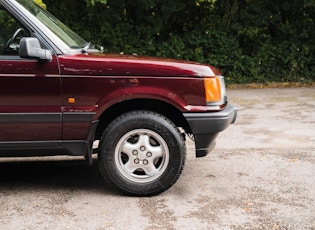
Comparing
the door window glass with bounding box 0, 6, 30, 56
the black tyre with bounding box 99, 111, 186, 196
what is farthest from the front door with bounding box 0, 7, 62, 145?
the black tyre with bounding box 99, 111, 186, 196

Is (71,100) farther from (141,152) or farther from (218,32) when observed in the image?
(218,32)

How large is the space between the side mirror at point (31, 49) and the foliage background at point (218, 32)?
37.2ft

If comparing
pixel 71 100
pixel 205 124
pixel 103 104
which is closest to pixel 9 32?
pixel 71 100

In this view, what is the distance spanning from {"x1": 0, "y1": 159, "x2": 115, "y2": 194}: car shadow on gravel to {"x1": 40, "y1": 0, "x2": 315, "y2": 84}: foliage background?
9.91 metres

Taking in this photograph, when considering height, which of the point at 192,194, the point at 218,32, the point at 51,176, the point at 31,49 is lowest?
the point at 51,176

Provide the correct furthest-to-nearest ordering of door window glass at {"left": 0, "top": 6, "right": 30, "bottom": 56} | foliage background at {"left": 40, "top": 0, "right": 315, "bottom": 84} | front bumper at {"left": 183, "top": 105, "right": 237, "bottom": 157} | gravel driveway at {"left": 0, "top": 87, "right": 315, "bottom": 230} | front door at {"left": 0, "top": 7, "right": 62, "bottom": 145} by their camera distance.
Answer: foliage background at {"left": 40, "top": 0, "right": 315, "bottom": 84} < front bumper at {"left": 183, "top": 105, "right": 237, "bottom": 157} < door window glass at {"left": 0, "top": 6, "right": 30, "bottom": 56} < front door at {"left": 0, "top": 7, "right": 62, "bottom": 145} < gravel driveway at {"left": 0, "top": 87, "right": 315, "bottom": 230}

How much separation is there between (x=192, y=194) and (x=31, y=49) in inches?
78.0

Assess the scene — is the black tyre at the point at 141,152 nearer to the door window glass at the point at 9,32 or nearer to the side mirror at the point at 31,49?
the side mirror at the point at 31,49

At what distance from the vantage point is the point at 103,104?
4.77 metres

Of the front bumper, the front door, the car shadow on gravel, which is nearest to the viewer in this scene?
the front door

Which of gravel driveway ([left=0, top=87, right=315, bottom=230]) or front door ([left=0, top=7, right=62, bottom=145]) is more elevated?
front door ([left=0, top=7, right=62, bottom=145])

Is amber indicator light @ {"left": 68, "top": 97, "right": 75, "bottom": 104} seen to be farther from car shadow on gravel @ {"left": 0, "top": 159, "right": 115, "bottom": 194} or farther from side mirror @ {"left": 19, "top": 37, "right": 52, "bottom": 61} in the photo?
car shadow on gravel @ {"left": 0, "top": 159, "right": 115, "bottom": 194}

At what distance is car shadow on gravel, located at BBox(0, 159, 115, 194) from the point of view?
5301mm

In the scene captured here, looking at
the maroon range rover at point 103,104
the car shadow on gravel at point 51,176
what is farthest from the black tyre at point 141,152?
the car shadow on gravel at point 51,176
